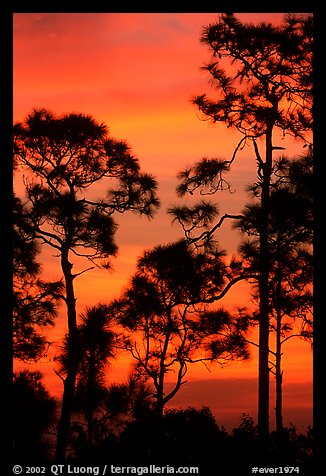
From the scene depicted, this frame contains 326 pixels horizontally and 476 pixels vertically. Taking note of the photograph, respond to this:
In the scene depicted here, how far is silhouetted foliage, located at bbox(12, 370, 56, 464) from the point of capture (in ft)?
29.0

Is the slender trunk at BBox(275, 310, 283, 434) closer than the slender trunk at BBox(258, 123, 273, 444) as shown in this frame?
No

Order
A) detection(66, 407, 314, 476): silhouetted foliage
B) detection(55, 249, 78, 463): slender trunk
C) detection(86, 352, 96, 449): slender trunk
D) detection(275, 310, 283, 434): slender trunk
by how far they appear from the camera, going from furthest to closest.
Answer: detection(275, 310, 283, 434): slender trunk
detection(86, 352, 96, 449): slender trunk
detection(55, 249, 78, 463): slender trunk
detection(66, 407, 314, 476): silhouetted foliage

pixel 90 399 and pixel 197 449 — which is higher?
pixel 90 399

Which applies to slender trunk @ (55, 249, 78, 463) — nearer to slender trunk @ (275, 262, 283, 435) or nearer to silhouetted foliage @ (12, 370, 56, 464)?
silhouetted foliage @ (12, 370, 56, 464)

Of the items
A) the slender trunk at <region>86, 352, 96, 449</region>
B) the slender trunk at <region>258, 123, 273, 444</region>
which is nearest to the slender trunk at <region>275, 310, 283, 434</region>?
the slender trunk at <region>258, 123, 273, 444</region>

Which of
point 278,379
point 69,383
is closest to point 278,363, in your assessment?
point 278,379

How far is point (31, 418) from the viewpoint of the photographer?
8914 mm

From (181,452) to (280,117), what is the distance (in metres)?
3.95

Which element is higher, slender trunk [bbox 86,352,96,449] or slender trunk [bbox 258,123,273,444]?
slender trunk [bbox 258,123,273,444]

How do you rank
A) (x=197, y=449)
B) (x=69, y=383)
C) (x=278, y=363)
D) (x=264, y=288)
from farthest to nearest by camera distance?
(x=278, y=363)
(x=264, y=288)
(x=69, y=383)
(x=197, y=449)

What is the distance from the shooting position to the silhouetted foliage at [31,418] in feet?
29.0

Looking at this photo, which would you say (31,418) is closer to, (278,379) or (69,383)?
(69,383)

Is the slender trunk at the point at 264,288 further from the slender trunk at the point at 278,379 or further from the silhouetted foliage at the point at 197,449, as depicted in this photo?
the slender trunk at the point at 278,379
